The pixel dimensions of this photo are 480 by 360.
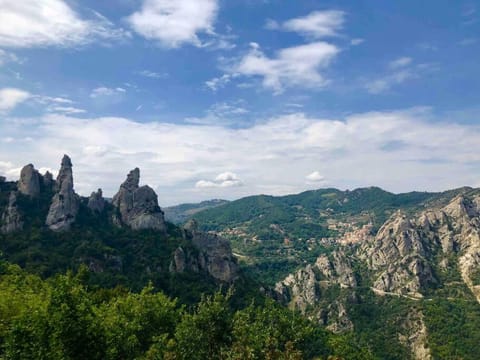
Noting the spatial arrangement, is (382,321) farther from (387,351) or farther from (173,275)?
(173,275)

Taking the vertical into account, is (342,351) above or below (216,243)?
below

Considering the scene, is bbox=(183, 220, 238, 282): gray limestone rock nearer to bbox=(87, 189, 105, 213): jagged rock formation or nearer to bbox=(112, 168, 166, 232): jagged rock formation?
bbox=(112, 168, 166, 232): jagged rock formation

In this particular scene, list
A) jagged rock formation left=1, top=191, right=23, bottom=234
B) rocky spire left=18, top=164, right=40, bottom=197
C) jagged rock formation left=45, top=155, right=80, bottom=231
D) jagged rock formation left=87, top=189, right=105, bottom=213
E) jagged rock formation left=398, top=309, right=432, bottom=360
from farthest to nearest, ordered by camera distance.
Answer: jagged rock formation left=398, top=309, right=432, bottom=360 < jagged rock formation left=87, top=189, right=105, bottom=213 < rocky spire left=18, top=164, right=40, bottom=197 < jagged rock formation left=45, top=155, right=80, bottom=231 < jagged rock formation left=1, top=191, right=23, bottom=234

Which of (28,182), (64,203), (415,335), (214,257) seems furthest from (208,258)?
(415,335)

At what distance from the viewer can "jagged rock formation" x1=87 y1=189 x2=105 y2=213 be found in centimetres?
15325

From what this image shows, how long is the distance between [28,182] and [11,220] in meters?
21.3

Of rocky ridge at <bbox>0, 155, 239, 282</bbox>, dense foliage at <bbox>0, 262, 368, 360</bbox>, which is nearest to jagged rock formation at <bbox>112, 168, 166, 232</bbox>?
rocky ridge at <bbox>0, 155, 239, 282</bbox>

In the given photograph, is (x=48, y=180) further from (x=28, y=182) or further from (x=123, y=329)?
(x=123, y=329)

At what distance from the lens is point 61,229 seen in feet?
434

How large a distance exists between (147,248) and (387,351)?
360 ft

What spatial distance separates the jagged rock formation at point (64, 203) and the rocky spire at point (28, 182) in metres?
7.38

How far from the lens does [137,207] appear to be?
158m

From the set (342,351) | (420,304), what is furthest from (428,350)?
(342,351)

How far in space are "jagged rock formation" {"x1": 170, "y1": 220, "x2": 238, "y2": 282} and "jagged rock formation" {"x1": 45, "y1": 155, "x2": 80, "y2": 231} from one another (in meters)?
38.7
